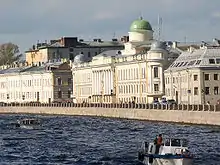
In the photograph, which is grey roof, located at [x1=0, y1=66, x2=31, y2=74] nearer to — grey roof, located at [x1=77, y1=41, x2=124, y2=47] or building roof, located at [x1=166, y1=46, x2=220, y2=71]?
grey roof, located at [x1=77, y1=41, x2=124, y2=47]

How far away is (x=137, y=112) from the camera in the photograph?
3989 inches

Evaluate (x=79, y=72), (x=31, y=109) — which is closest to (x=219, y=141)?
(x=31, y=109)

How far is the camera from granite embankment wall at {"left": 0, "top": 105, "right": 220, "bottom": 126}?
261ft

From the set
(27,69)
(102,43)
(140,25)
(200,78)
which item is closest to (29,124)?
(200,78)

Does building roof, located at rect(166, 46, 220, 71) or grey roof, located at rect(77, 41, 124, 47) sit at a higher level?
grey roof, located at rect(77, 41, 124, 47)

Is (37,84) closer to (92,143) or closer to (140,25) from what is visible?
(140,25)

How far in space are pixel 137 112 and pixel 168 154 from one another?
2099 inches

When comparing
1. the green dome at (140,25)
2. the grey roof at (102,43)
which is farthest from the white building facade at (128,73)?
the grey roof at (102,43)

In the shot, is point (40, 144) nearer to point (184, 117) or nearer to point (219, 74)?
point (184, 117)

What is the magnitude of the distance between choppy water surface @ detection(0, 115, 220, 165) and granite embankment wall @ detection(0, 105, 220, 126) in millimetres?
1323

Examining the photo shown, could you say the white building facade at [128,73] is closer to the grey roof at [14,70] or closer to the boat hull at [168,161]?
the grey roof at [14,70]

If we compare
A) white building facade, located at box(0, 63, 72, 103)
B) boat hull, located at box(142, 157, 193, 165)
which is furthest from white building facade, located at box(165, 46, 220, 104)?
boat hull, located at box(142, 157, 193, 165)

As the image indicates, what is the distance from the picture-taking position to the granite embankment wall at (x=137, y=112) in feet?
261

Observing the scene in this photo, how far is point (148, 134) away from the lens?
73000 mm
